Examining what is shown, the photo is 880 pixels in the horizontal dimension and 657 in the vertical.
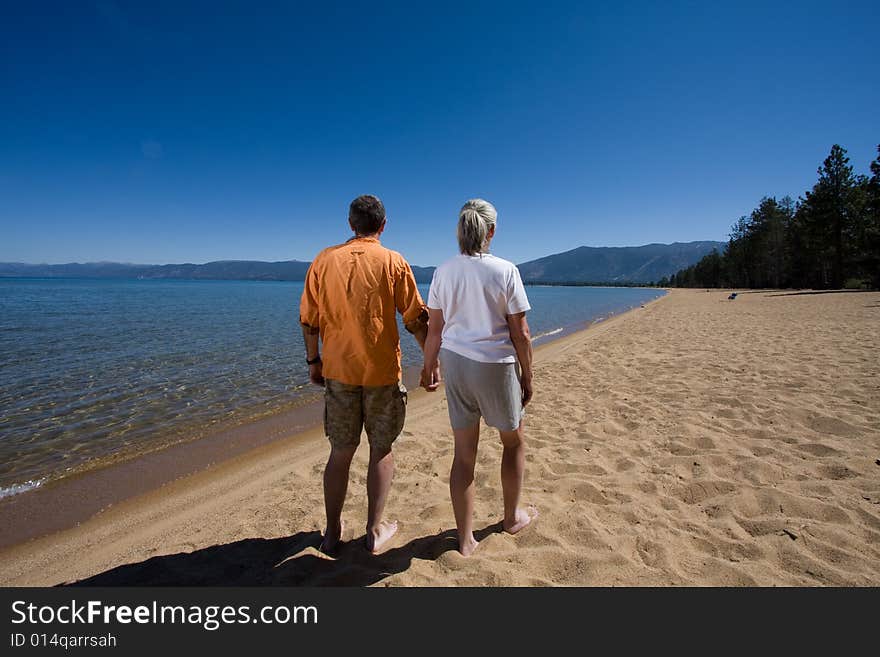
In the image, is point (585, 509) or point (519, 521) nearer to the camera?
point (519, 521)

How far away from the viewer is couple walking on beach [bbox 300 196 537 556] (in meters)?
2.22

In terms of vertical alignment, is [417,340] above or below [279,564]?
above

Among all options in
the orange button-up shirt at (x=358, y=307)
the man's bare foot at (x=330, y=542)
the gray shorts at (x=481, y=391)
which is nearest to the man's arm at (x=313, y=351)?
the orange button-up shirt at (x=358, y=307)

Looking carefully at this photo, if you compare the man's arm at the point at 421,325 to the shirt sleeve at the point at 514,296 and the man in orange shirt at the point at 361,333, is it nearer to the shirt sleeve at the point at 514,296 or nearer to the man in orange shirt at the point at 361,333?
the man in orange shirt at the point at 361,333

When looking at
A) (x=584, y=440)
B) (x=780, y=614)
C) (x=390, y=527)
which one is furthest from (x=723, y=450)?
(x=390, y=527)

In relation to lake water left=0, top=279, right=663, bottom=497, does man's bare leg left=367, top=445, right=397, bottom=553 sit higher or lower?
higher

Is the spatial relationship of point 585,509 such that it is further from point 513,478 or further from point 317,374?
point 317,374

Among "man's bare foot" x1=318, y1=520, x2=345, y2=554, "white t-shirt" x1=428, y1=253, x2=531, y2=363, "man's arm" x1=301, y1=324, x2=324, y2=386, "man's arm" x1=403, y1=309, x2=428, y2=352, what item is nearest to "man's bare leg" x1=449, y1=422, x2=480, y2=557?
"white t-shirt" x1=428, y1=253, x2=531, y2=363

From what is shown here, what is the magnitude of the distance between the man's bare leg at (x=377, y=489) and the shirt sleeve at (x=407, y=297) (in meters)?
0.93

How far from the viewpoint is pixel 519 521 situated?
9.38ft

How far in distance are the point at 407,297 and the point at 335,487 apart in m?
1.43

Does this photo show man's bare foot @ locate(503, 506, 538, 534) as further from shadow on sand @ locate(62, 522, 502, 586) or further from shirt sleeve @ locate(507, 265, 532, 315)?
shirt sleeve @ locate(507, 265, 532, 315)

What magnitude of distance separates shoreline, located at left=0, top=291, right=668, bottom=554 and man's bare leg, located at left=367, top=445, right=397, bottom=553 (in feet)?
11.5

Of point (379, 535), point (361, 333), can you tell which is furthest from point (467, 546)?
point (361, 333)
